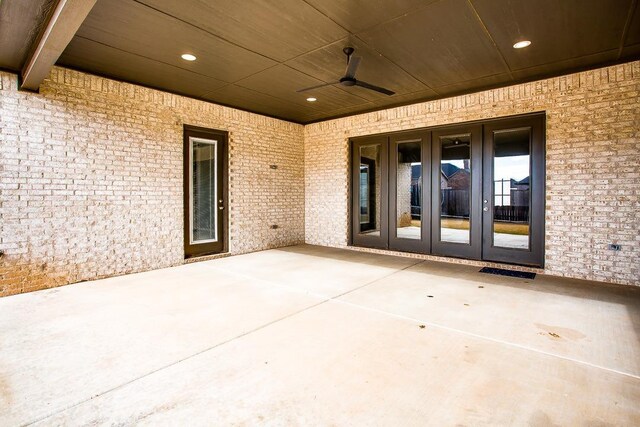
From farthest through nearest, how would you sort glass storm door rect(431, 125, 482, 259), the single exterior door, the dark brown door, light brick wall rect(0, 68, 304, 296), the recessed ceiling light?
the dark brown door → glass storm door rect(431, 125, 482, 259) → the single exterior door → light brick wall rect(0, 68, 304, 296) → the recessed ceiling light

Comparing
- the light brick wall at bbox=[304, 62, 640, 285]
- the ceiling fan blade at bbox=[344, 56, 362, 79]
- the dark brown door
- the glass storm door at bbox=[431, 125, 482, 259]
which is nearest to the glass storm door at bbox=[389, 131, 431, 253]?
the glass storm door at bbox=[431, 125, 482, 259]

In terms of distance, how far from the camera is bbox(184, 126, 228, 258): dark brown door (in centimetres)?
611

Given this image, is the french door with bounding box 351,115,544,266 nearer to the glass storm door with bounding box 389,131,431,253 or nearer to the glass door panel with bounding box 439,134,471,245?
the glass storm door with bounding box 389,131,431,253

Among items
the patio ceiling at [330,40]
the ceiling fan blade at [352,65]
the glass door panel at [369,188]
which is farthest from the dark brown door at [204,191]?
the ceiling fan blade at [352,65]

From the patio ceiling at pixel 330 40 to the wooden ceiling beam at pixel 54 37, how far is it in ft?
0.45

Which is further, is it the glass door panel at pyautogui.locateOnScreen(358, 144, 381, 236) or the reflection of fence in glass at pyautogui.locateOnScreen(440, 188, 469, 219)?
the reflection of fence in glass at pyautogui.locateOnScreen(440, 188, 469, 219)

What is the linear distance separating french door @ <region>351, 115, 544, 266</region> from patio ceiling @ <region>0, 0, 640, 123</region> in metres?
0.99

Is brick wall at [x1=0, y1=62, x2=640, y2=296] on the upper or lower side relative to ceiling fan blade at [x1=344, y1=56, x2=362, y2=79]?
lower

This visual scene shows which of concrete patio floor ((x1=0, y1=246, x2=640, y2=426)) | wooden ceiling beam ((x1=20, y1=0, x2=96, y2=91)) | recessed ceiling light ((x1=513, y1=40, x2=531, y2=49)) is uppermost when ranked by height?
recessed ceiling light ((x1=513, y1=40, x2=531, y2=49))

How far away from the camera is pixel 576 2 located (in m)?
3.09

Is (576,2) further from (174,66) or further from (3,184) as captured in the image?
(3,184)

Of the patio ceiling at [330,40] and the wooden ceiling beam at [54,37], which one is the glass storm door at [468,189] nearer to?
the patio ceiling at [330,40]

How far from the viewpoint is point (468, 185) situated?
622 cm

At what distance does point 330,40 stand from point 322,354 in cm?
347
